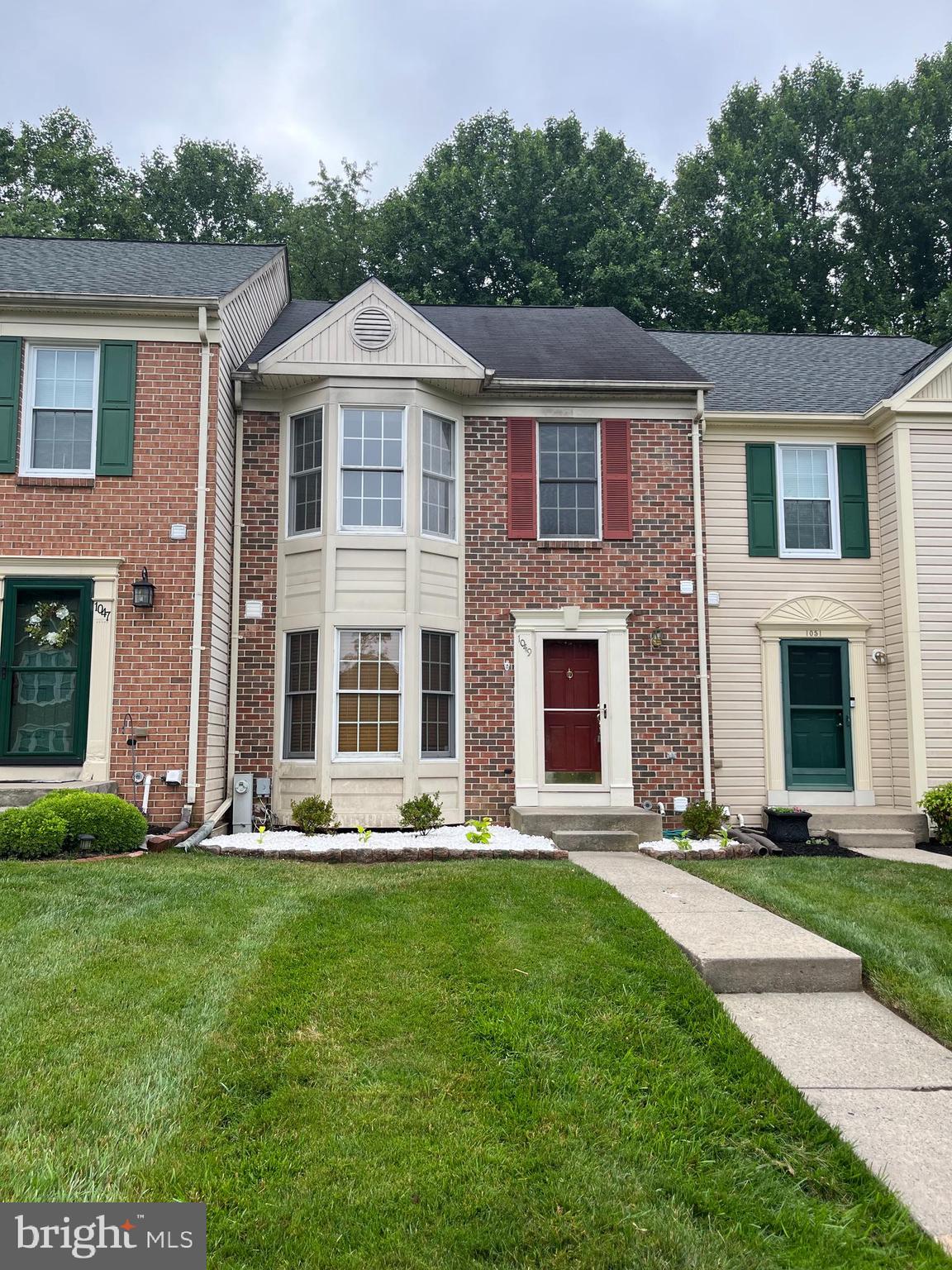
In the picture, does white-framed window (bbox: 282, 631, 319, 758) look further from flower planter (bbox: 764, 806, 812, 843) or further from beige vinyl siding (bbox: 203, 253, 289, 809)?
flower planter (bbox: 764, 806, 812, 843)

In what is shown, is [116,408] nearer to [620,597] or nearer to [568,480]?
[568,480]

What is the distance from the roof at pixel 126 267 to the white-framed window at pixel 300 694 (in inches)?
160

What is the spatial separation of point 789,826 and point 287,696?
6.24 m

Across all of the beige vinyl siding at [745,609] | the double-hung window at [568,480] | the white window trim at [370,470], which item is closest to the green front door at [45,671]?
the white window trim at [370,470]

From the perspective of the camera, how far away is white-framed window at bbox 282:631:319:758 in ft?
34.6

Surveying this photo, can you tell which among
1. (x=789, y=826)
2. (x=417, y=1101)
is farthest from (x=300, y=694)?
(x=417, y=1101)

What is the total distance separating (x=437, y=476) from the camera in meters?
11.1

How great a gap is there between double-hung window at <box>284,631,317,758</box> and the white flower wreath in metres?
2.42

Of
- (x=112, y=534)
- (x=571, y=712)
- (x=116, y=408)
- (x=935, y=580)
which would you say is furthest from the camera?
(x=935, y=580)

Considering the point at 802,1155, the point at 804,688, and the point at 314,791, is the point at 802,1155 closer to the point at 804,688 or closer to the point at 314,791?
the point at 314,791

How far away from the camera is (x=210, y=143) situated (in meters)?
31.1

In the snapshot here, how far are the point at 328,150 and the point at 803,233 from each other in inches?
640

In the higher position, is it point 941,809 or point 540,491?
point 540,491

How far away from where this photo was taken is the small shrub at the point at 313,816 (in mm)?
9680
